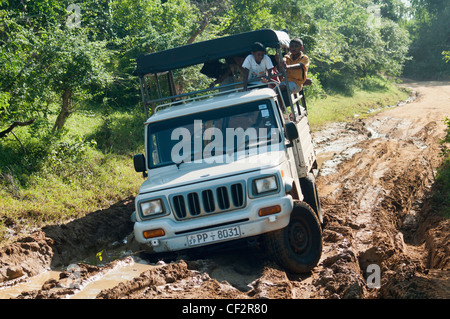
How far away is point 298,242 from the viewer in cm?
580

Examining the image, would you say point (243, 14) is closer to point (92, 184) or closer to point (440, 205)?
point (92, 184)

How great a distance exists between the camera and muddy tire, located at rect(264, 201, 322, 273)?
18.2 feet

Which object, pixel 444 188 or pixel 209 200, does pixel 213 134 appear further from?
pixel 444 188

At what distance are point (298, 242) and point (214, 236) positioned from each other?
3.17ft

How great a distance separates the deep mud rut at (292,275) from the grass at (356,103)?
9079 mm

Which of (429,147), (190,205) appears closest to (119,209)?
(190,205)

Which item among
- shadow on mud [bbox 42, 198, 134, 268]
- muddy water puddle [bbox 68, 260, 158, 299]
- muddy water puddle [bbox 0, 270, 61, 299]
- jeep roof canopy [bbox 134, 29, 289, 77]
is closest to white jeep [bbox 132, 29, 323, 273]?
muddy water puddle [bbox 68, 260, 158, 299]

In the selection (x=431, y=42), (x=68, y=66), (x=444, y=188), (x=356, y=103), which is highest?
(x=68, y=66)

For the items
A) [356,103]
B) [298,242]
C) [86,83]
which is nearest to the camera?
[298,242]

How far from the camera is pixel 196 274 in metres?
5.20

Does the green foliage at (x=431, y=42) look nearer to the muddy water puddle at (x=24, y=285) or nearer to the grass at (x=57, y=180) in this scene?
the grass at (x=57, y=180)

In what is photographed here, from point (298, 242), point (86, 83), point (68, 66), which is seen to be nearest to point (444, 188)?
point (298, 242)

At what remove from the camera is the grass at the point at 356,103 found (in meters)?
21.3

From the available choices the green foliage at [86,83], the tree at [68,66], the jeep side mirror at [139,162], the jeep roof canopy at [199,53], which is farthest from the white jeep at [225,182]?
the tree at [68,66]
